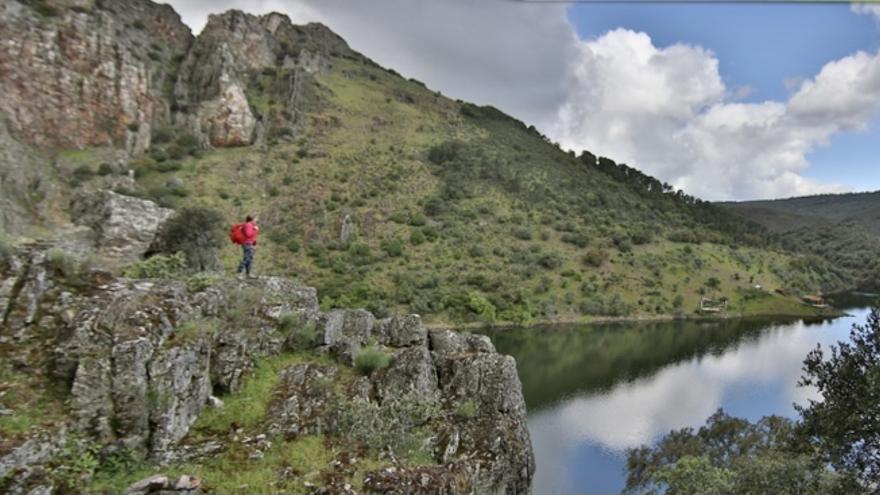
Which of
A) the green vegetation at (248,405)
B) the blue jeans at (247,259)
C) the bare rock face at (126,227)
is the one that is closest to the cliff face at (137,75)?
the bare rock face at (126,227)

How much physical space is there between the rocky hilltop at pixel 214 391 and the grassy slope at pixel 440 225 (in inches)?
1212

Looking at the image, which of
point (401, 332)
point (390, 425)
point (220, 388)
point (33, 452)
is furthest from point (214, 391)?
point (401, 332)

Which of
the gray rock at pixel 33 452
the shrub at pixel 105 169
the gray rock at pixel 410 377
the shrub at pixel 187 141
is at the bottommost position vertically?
the gray rock at pixel 33 452

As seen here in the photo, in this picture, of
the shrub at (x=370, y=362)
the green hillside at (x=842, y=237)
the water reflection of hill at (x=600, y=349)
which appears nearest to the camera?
the shrub at (x=370, y=362)

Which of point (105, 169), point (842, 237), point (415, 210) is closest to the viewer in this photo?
point (105, 169)

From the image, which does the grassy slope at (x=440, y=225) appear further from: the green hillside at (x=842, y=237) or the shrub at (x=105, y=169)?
the green hillside at (x=842, y=237)

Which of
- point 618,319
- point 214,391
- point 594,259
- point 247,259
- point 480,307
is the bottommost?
point 618,319

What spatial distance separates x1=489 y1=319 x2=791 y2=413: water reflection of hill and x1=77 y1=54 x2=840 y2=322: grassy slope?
134 inches

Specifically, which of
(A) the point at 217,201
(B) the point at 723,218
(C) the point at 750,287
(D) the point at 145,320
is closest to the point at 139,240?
(D) the point at 145,320

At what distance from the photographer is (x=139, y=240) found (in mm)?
14578

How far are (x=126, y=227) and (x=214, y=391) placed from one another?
9076 millimetres

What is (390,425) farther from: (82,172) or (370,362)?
(82,172)

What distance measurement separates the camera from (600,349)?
143 feet

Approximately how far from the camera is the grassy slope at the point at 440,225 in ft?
153
